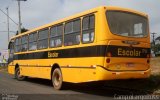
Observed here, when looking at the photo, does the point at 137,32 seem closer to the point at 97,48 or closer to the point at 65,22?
the point at 97,48

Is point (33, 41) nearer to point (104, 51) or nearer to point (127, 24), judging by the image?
point (127, 24)

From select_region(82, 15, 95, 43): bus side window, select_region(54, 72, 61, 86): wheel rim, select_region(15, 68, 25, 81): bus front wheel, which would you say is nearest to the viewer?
select_region(82, 15, 95, 43): bus side window

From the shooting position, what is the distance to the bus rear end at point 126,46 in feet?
43.8

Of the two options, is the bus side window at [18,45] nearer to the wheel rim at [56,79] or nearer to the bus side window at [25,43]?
the bus side window at [25,43]

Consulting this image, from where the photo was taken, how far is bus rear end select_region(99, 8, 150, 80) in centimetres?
1335

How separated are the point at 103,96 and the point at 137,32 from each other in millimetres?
2721

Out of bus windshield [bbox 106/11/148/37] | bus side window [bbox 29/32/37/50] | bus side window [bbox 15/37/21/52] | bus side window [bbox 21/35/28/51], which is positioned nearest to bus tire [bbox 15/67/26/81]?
bus side window [bbox 15/37/21/52]

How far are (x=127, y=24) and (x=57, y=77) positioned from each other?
4.30 meters

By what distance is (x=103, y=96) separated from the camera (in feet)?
45.3

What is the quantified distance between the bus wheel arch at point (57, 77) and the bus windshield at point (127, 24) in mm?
3720

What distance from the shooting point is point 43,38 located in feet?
61.3

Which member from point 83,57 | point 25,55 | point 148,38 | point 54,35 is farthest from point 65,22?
point 25,55

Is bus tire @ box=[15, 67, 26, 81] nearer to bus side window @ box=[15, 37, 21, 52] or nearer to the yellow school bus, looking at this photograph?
bus side window @ box=[15, 37, 21, 52]

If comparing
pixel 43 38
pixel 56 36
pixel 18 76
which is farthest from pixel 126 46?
pixel 18 76
